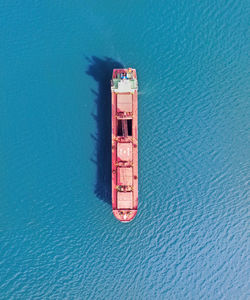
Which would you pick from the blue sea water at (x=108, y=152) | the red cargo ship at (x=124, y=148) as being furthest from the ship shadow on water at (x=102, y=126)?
the red cargo ship at (x=124, y=148)

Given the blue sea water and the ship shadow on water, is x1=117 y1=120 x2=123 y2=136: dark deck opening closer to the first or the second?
the ship shadow on water

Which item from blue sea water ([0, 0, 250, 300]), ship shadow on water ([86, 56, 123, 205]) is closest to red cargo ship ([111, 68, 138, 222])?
ship shadow on water ([86, 56, 123, 205])

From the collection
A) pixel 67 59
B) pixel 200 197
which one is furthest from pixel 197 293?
pixel 67 59

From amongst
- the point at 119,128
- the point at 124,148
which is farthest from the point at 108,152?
the point at 119,128

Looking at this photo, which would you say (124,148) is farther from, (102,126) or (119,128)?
(102,126)

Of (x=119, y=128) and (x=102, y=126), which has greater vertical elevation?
(x=102, y=126)

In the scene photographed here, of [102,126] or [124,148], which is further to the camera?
[102,126]
